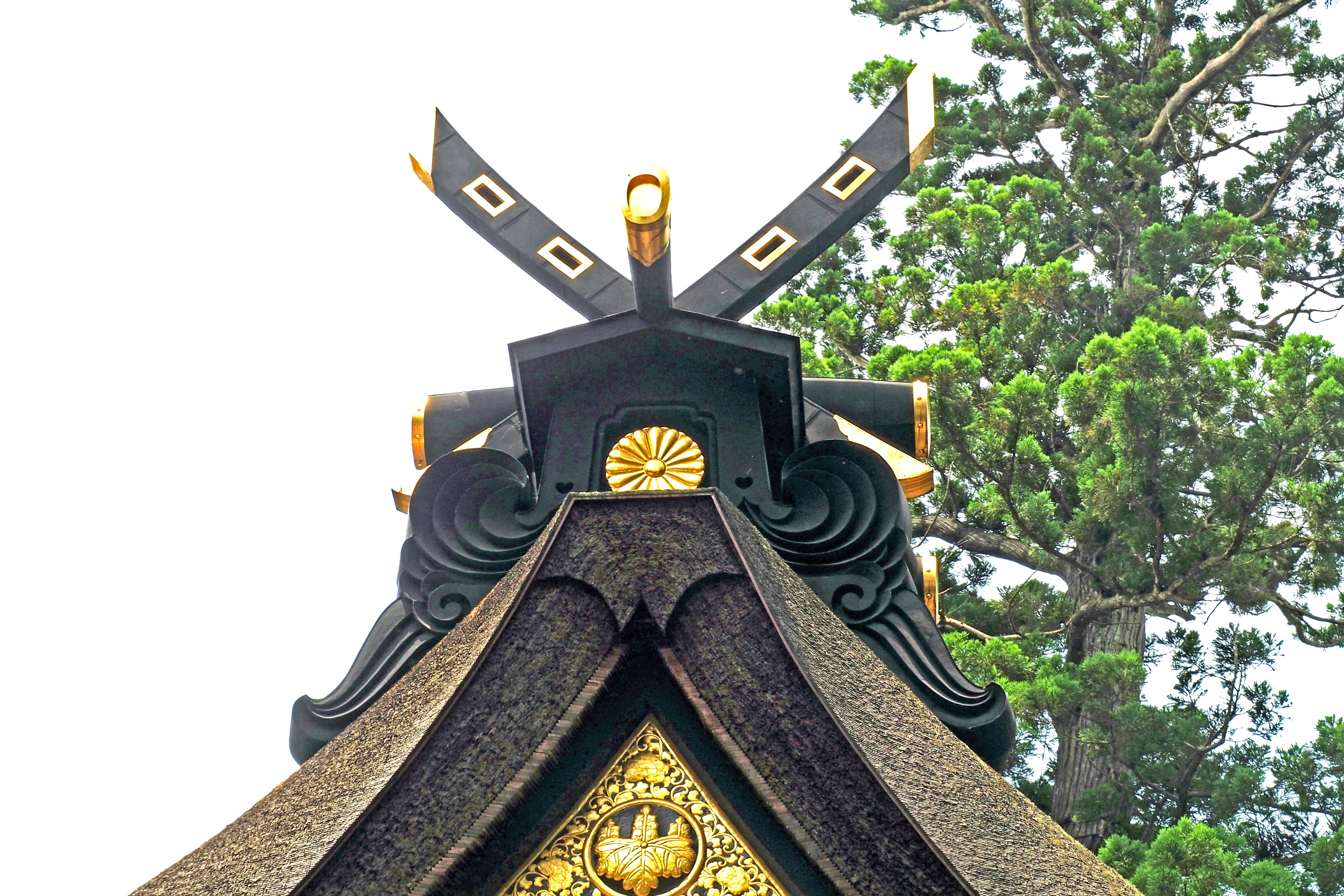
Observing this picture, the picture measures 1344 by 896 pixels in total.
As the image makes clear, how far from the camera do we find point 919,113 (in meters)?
4.36

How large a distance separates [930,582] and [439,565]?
1314 mm

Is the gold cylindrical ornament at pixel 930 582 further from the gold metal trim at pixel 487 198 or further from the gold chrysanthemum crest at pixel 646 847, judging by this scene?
the gold chrysanthemum crest at pixel 646 847

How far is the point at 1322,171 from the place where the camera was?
13344 mm

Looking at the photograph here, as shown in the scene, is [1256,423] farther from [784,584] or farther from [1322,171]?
[784,584]

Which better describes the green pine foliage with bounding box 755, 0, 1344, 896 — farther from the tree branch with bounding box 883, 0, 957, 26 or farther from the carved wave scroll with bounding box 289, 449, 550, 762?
the carved wave scroll with bounding box 289, 449, 550, 762

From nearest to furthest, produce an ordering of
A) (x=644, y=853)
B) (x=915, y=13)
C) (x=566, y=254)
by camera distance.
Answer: (x=644, y=853), (x=566, y=254), (x=915, y=13)

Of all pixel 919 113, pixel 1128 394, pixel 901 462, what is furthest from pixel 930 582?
pixel 1128 394

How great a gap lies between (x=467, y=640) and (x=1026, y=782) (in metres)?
7.62

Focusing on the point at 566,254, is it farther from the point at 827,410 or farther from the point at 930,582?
the point at 930,582

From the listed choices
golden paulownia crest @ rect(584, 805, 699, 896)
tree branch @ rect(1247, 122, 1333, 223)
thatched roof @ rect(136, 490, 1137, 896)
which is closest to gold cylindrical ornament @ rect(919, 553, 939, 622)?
thatched roof @ rect(136, 490, 1137, 896)

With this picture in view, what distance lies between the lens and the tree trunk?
954 centimetres

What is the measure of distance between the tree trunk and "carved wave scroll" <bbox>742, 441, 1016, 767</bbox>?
5.70 meters

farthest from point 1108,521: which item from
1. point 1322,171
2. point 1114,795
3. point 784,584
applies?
point 784,584

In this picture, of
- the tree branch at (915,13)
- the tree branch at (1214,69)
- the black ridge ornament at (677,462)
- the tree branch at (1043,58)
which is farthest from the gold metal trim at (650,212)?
the tree branch at (915,13)
